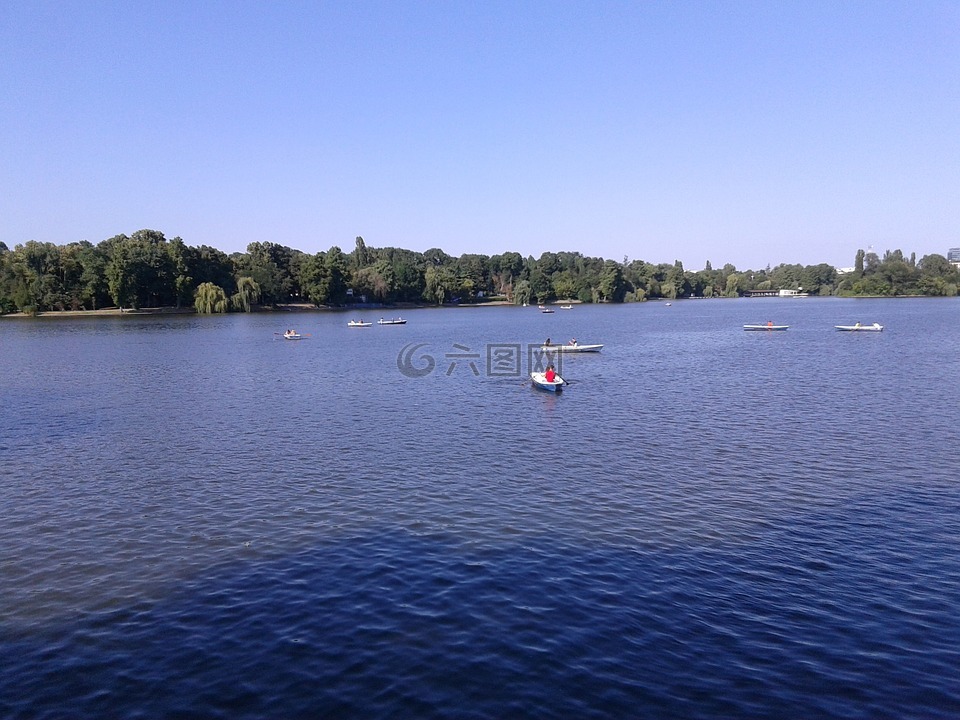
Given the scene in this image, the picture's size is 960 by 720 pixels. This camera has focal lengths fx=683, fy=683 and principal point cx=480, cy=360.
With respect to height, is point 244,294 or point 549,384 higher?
point 244,294

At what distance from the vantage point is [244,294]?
157125mm

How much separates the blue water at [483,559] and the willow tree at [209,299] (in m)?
116

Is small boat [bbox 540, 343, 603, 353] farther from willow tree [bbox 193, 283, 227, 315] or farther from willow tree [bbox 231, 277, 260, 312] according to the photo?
willow tree [bbox 231, 277, 260, 312]

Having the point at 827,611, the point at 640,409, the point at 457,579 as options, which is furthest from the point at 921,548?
the point at 640,409

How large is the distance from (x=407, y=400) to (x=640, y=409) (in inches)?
584

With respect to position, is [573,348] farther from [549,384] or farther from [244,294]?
[244,294]

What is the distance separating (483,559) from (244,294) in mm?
150149

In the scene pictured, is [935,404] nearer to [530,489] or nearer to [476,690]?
[530,489]

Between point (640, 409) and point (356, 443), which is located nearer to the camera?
point (356, 443)

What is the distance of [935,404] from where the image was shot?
132 ft

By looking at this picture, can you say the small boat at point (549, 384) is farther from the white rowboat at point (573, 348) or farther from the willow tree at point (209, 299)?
the willow tree at point (209, 299)

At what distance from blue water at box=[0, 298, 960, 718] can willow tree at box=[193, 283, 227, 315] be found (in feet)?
381

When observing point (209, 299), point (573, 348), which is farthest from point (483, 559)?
point (209, 299)

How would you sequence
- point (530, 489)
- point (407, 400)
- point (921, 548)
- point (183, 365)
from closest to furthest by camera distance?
point (921, 548) → point (530, 489) → point (407, 400) → point (183, 365)
